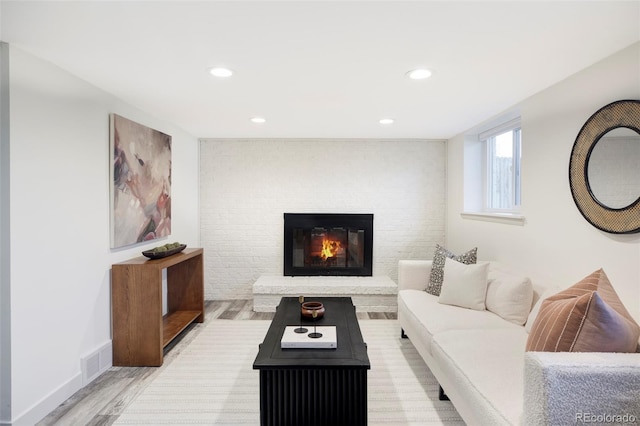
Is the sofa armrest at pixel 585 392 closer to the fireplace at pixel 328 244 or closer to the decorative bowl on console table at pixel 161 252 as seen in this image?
the decorative bowl on console table at pixel 161 252

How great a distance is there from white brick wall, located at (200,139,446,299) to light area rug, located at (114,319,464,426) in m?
1.45

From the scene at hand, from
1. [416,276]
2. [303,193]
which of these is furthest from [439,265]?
[303,193]

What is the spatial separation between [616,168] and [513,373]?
1.30 metres

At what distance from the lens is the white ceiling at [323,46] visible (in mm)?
1532

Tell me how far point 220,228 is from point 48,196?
250 cm

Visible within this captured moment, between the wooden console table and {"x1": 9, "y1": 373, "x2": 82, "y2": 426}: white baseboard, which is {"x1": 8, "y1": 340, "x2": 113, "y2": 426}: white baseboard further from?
the wooden console table

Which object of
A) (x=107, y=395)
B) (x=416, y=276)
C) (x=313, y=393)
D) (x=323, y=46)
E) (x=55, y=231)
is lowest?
(x=107, y=395)

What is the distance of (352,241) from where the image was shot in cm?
458

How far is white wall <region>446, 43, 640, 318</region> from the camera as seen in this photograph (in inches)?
75.2

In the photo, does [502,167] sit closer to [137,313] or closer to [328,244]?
[328,244]

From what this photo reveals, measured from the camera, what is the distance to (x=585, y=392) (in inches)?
47.1

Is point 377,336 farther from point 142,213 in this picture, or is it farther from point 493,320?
point 142,213

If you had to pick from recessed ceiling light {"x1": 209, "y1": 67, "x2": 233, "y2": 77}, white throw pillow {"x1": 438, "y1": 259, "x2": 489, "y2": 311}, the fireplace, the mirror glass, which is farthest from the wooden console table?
the mirror glass

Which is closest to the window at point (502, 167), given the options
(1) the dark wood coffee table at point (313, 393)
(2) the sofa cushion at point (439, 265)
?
(2) the sofa cushion at point (439, 265)
